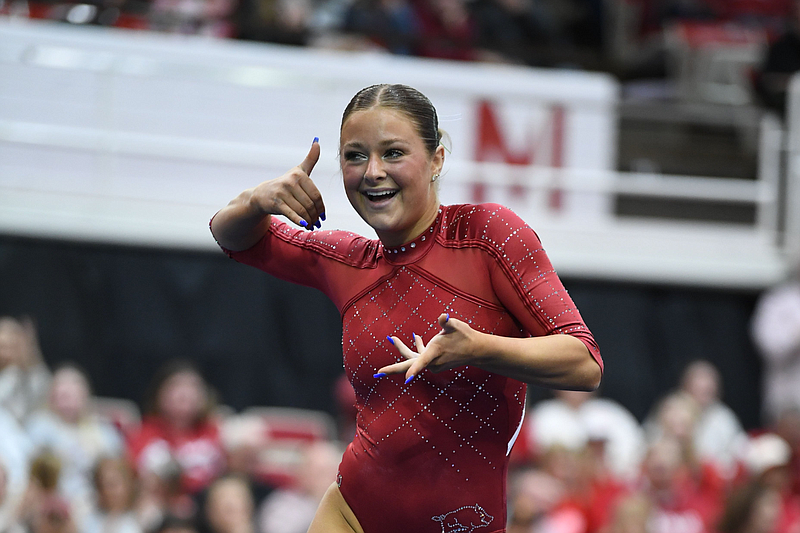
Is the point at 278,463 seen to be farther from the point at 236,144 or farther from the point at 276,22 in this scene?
the point at 276,22

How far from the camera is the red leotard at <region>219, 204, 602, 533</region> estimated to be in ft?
7.62

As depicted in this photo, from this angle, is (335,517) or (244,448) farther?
(244,448)

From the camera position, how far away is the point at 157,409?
6535 mm

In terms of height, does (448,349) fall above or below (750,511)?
above

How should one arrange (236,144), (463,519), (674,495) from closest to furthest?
(463,519) < (674,495) < (236,144)

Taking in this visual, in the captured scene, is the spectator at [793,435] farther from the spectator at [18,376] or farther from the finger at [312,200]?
the finger at [312,200]

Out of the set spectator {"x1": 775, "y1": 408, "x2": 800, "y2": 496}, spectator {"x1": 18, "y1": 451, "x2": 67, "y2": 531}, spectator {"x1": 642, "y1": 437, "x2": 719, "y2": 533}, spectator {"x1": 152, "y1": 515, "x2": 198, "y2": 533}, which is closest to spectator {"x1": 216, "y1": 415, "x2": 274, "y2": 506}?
spectator {"x1": 152, "y1": 515, "x2": 198, "y2": 533}

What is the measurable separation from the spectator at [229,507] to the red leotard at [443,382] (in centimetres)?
329

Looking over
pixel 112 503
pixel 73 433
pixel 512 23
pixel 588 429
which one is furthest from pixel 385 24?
pixel 112 503

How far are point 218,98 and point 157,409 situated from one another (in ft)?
8.54

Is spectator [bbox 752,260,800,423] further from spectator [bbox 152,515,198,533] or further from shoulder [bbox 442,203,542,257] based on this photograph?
shoulder [bbox 442,203,542,257]

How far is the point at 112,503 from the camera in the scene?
18.2 ft

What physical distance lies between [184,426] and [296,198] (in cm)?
433

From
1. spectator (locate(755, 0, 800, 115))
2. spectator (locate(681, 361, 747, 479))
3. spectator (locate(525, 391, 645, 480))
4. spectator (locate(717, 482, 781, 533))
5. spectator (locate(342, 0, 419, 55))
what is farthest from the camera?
spectator (locate(755, 0, 800, 115))
